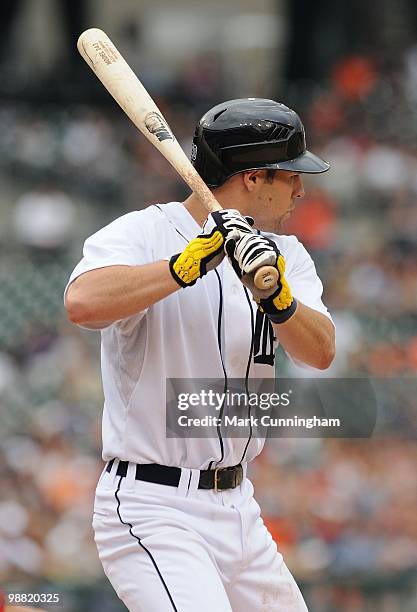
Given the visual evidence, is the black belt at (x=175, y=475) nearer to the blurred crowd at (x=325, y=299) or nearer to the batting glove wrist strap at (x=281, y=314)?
the batting glove wrist strap at (x=281, y=314)

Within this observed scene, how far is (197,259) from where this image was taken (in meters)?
2.37

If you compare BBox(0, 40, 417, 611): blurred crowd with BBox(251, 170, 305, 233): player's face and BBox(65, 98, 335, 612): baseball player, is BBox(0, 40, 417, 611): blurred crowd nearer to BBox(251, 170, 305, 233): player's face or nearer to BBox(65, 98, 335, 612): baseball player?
BBox(65, 98, 335, 612): baseball player

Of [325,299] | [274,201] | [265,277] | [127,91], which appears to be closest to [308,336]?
[265,277]

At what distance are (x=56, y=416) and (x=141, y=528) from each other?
4.03 meters

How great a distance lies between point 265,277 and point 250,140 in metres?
0.46

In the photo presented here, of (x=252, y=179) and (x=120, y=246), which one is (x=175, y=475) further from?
(x=252, y=179)

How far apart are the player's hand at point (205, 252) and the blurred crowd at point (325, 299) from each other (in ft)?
11.9

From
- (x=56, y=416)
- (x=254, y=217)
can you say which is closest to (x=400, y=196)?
(x=56, y=416)

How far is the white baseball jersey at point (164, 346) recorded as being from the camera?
8.32ft

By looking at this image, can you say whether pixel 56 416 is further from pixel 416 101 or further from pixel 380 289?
pixel 416 101

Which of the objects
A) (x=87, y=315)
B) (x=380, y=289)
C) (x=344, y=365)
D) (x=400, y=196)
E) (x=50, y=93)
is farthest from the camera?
(x=50, y=93)

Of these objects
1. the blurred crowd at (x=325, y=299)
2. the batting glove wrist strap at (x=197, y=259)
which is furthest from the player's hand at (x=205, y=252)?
the blurred crowd at (x=325, y=299)

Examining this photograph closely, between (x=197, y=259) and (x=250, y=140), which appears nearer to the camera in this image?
(x=197, y=259)

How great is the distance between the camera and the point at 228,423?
262 centimetres
